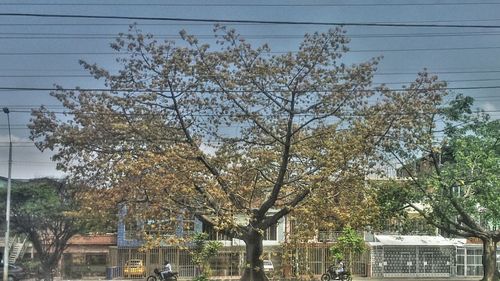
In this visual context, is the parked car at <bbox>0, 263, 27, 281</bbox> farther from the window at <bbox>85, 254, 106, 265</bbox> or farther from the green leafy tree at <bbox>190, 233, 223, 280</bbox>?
the green leafy tree at <bbox>190, 233, 223, 280</bbox>

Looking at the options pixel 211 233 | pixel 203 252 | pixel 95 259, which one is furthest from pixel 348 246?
pixel 95 259

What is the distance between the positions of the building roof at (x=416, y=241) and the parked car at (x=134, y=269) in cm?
2037

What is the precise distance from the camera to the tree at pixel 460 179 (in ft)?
101

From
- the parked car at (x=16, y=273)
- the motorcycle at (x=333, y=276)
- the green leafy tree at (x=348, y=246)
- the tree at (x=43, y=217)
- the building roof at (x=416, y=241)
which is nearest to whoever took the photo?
the motorcycle at (x=333, y=276)

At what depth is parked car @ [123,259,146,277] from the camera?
53631 millimetres

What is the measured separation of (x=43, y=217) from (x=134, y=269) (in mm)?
9795

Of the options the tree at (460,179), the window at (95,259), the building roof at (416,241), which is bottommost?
the window at (95,259)

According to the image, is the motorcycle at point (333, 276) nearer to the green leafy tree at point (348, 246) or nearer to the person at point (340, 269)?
the person at point (340, 269)

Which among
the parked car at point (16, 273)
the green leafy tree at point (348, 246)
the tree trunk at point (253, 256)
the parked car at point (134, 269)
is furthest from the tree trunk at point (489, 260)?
the parked car at point (16, 273)

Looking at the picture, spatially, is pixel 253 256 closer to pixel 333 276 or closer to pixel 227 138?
pixel 227 138

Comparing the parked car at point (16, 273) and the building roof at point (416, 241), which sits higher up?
the building roof at point (416, 241)

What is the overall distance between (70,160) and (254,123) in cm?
713

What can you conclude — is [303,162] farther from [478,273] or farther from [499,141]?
[478,273]

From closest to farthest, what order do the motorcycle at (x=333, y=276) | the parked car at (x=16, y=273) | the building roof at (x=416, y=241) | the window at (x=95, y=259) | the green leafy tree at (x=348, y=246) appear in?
the motorcycle at (x=333, y=276) < the green leafy tree at (x=348, y=246) < the parked car at (x=16, y=273) < the building roof at (x=416, y=241) < the window at (x=95, y=259)
